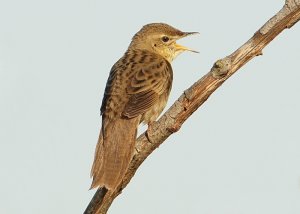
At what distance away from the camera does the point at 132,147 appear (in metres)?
5.86

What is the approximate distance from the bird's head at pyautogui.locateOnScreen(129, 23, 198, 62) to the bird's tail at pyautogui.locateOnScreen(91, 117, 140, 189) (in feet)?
5.58

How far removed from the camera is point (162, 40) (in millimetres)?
7758

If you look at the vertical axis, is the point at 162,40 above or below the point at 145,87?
above

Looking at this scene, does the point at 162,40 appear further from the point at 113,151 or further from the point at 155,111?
the point at 113,151

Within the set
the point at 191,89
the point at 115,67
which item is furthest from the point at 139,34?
the point at 191,89

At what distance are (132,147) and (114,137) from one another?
282mm

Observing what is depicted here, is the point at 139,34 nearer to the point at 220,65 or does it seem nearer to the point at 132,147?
the point at 132,147

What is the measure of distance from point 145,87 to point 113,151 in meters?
0.80

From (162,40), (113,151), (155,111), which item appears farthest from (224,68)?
(162,40)

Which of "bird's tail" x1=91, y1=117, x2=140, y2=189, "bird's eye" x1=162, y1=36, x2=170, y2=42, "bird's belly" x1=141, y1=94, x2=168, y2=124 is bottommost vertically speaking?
"bird's tail" x1=91, y1=117, x2=140, y2=189

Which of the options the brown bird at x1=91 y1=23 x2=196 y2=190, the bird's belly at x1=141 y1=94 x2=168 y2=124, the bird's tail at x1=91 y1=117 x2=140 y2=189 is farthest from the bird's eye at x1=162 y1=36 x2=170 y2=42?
the bird's tail at x1=91 y1=117 x2=140 y2=189

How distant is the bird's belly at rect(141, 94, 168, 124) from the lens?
6391 mm

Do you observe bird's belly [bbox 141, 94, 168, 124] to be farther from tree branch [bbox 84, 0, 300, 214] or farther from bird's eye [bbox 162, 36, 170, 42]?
bird's eye [bbox 162, 36, 170, 42]

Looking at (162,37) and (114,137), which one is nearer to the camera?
(114,137)
